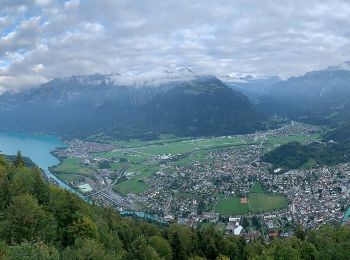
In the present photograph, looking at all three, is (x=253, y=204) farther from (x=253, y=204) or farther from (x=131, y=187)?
(x=131, y=187)

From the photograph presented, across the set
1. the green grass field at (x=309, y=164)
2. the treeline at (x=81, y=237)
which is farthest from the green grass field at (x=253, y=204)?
the green grass field at (x=309, y=164)

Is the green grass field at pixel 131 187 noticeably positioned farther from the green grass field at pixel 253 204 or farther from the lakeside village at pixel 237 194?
the green grass field at pixel 253 204

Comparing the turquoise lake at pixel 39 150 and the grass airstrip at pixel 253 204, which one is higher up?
the turquoise lake at pixel 39 150

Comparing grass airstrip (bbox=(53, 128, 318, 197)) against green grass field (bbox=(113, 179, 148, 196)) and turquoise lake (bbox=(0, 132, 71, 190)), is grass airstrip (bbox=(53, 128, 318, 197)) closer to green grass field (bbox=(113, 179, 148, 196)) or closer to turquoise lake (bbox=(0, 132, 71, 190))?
green grass field (bbox=(113, 179, 148, 196))

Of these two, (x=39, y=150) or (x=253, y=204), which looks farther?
(x=39, y=150)

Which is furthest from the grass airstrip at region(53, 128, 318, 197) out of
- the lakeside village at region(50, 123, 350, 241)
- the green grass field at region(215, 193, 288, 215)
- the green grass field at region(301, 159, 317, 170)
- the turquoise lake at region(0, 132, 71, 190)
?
the green grass field at region(301, 159, 317, 170)

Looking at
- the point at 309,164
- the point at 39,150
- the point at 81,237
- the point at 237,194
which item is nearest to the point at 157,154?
the point at 309,164

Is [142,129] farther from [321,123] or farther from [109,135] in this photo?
[321,123]

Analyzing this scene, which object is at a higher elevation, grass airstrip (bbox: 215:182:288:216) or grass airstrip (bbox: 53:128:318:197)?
grass airstrip (bbox: 53:128:318:197)
